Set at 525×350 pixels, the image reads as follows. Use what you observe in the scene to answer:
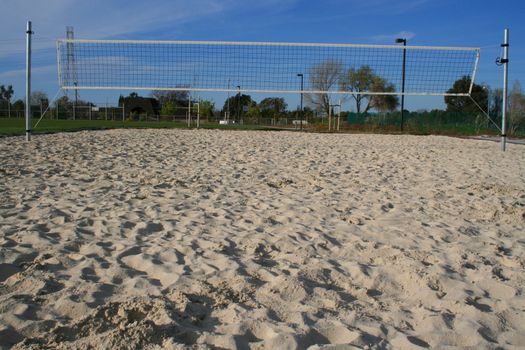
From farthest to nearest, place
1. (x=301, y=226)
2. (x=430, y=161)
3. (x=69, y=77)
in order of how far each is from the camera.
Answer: (x=69, y=77) < (x=430, y=161) < (x=301, y=226)

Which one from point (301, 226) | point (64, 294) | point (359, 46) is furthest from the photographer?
point (359, 46)

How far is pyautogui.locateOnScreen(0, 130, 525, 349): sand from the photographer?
198cm

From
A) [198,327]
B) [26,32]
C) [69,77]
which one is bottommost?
[198,327]

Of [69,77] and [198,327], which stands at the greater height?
[69,77]

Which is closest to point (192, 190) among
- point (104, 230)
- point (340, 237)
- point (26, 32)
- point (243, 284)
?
point (104, 230)

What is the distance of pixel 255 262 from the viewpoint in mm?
2863

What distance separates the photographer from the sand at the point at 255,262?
6.49 feet

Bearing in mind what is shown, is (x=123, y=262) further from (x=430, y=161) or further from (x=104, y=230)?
(x=430, y=161)

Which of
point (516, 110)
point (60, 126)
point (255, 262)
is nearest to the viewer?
point (255, 262)

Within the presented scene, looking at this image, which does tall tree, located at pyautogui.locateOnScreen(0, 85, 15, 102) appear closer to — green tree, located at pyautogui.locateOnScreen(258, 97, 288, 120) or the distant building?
the distant building

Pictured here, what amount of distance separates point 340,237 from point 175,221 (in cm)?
136

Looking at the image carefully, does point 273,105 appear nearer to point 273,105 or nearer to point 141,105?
point 273,105

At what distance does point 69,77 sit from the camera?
1090cm

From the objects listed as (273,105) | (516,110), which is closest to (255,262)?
(516,110)
